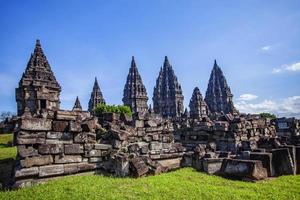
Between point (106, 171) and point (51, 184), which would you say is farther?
point (106, 171)

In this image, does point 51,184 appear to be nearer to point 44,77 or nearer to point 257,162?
point 257,162

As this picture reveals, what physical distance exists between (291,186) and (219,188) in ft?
6.17

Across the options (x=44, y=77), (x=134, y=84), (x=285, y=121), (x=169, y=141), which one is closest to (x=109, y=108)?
(x=44, y=77)

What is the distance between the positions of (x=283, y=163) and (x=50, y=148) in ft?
23.8

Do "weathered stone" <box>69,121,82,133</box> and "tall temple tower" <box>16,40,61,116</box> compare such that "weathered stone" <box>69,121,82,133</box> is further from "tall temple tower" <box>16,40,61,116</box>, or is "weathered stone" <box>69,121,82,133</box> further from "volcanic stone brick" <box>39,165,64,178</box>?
"tall temple tower" <box>16,40,61,116</box>

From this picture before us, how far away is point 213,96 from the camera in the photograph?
82562 mm

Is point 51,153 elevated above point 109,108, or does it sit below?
below

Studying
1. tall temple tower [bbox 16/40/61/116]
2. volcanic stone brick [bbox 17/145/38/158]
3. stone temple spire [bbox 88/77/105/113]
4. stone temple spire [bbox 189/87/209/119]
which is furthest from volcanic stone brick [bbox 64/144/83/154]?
stone temple spire [bbox 88/77/105/113]

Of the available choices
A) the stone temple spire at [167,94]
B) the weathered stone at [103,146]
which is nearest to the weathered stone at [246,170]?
the weathered stone at [103,146]

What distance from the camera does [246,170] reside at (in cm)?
718

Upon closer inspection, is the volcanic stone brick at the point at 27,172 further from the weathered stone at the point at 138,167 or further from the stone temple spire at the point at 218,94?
the stone temple spire at the point at 218,94

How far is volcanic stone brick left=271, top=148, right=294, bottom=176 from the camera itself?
781 cm

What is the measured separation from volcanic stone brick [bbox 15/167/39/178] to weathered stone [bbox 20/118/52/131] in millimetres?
1172

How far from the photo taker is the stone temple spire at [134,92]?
72000mm
